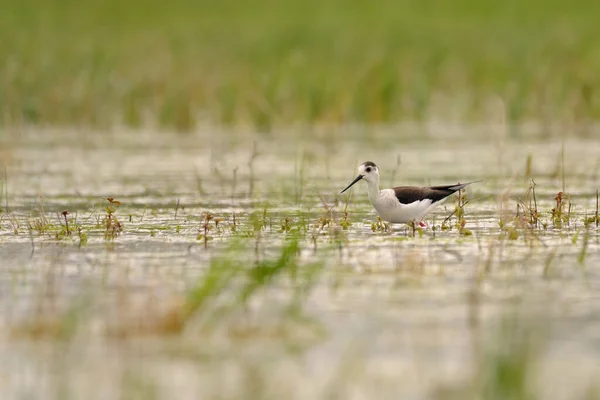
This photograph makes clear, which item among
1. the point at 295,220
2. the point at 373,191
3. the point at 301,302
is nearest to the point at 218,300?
the point at 301,302

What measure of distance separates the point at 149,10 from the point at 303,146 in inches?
1254

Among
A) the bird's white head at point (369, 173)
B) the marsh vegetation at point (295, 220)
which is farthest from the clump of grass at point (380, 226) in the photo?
the bird's white head at point (369, 173)

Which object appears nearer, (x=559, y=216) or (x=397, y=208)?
(x=559, y=216)

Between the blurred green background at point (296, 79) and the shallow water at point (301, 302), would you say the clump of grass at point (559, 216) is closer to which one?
the shallow water at point (301, 302)

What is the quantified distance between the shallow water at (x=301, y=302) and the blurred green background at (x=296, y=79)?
7.95 m

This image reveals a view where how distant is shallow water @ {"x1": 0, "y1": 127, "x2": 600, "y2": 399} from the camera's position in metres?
6.05

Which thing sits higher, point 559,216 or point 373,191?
point 373,191

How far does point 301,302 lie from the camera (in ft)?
25.6

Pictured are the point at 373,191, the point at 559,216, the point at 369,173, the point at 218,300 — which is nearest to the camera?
the point at 218,300

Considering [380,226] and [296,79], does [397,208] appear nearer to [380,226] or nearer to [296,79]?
[380,226]

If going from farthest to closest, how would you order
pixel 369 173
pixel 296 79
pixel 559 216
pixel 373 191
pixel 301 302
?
pixel 296 79 < pixel 369 173 < pixel 373 191 < pixel 559 216 < pixel 301 302

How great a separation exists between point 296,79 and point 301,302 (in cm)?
1633

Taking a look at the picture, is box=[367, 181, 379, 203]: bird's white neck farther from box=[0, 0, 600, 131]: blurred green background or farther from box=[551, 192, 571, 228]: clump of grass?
box=[0, 0, 600, 131]: blurred green background

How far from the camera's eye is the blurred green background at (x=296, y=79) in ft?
75.0
